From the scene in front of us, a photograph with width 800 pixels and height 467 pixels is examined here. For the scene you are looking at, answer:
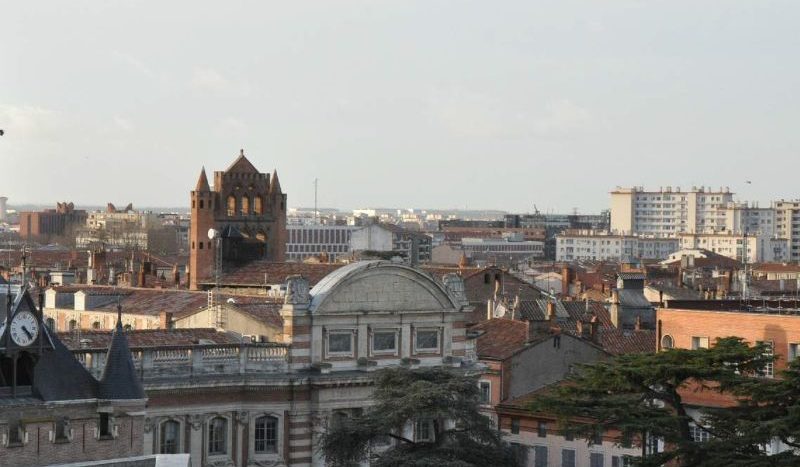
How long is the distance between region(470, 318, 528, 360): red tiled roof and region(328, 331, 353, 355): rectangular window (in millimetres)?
13182

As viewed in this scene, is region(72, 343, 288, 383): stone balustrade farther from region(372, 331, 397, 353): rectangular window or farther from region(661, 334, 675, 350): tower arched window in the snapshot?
region(661, 334, 675, 350): tower arched window

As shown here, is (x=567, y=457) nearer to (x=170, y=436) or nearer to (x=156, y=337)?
(x=156, y=337)

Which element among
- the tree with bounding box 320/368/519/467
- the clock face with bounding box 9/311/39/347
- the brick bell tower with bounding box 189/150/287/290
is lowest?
the tree with bounding box 320/368/519/467

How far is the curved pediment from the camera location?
68.4m

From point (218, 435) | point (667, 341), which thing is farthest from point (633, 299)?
point (218, 435)

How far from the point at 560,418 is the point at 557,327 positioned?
22.6m

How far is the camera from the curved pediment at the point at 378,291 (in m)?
68.4

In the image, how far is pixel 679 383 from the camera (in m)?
64.8

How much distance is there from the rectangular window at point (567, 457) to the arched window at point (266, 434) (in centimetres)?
1515

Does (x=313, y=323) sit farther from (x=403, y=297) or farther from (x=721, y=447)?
(x=721, y=447)

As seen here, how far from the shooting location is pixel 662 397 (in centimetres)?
6481

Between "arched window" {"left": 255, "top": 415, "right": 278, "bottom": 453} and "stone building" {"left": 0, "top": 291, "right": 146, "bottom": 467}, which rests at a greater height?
"stone building" {"left": 0, "top": 291, "right": 146, "bottom": 467}

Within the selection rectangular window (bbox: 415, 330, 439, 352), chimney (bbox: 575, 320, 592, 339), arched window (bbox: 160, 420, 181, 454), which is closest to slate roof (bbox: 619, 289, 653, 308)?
chimney (bbox: 575, 320, 592, 339)

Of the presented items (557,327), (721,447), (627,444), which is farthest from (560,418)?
(557,327)
